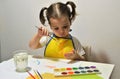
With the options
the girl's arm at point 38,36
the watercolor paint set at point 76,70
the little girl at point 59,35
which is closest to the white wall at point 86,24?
the little girl at point 59,35

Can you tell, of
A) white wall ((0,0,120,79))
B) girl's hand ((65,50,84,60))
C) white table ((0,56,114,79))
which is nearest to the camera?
white table ((0,56,114,79))

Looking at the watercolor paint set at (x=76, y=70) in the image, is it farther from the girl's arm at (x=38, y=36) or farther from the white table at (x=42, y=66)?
the girl's arm at (x=38, y=36)

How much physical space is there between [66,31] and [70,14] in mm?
106

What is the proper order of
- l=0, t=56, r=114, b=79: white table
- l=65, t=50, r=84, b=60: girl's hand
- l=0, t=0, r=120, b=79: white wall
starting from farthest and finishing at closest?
l=0, t=0, r=120, b=79: white wall < l=65, t=50, r=84, b=60: girl's hand < l=0, t=56, r=114, b=79: white table

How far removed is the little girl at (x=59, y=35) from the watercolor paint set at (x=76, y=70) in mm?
142

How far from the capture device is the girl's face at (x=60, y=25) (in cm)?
109

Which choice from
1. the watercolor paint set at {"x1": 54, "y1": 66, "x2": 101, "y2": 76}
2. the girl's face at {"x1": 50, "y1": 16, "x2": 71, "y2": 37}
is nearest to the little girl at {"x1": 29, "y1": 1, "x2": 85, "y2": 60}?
the girl's face at {"x1": 50, "y1": 16, "x2": 71, "y2": 37}

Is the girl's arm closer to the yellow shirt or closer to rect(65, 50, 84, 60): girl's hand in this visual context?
→ the yellow shirt

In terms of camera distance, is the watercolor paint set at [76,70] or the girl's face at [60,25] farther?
the girl's face at [60,25]

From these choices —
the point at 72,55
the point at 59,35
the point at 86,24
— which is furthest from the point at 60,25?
the point at 86,24

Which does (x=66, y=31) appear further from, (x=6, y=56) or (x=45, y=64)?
(x=6, y=56)

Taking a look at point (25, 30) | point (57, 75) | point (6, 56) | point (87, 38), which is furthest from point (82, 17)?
point (6, 56)

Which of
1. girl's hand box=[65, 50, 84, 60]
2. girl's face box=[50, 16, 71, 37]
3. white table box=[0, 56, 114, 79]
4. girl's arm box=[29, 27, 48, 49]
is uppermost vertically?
girl's face box=[50, 16, 71, 37]

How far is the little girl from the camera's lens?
1.09m
